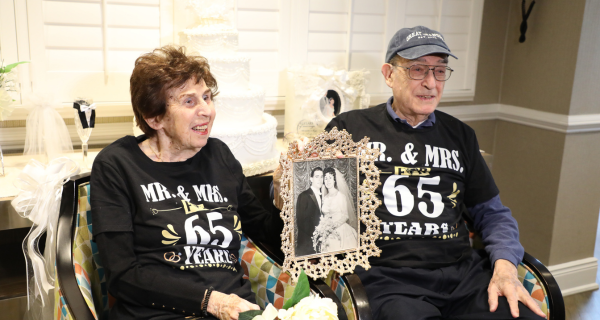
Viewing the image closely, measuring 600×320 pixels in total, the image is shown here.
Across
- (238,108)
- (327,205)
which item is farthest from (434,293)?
(238,108)

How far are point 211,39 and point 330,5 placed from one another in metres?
0.87

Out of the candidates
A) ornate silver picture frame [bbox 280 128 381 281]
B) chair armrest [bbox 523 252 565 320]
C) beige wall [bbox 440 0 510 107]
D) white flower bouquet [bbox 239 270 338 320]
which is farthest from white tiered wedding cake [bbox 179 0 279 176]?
beige wall [bbox 440 0 510 107]

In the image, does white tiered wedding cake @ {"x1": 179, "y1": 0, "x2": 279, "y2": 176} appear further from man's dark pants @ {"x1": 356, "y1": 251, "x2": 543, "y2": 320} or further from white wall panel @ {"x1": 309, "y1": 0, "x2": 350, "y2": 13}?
man's dark pants @ {"x1": 356, "y1": 251, "x2": 543, "y2": 320}

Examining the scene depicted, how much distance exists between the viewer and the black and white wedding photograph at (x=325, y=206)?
1607 mm

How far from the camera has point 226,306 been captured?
4.83 feet

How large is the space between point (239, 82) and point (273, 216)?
648mm

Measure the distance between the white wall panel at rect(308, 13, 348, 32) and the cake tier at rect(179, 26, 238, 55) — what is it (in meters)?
0.67

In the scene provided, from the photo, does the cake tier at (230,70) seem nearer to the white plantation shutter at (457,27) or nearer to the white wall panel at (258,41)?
the white wall panel at (258,41)

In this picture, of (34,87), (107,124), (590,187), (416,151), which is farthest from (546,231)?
(34,87)

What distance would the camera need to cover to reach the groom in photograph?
161 cm

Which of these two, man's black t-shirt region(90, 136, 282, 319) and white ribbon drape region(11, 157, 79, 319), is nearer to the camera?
man's black t-shirt region(90, 136, 282, 319)

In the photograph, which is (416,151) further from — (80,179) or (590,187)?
(590,187)

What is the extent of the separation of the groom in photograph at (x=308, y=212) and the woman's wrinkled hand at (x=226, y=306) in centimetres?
24

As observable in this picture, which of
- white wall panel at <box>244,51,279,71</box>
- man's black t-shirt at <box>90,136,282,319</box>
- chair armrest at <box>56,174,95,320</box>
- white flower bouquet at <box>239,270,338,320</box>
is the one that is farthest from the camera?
white wall panel at <box>244,51,279,71</box>
